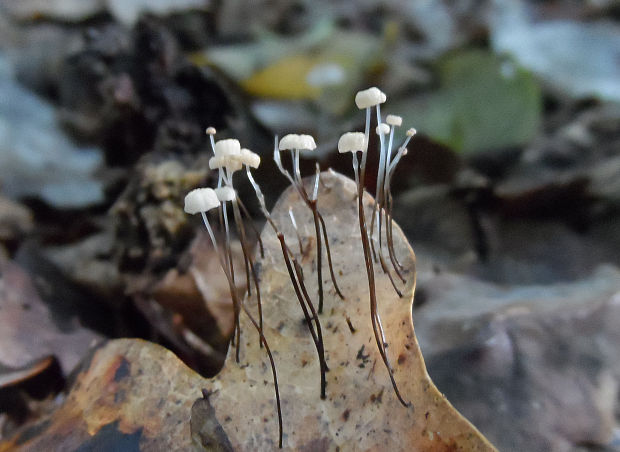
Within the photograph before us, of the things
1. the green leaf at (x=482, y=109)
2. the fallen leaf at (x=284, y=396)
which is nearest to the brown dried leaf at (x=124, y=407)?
the fallen leaf at (x=284, y=396)

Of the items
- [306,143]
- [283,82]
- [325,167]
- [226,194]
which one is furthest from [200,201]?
[283,82]

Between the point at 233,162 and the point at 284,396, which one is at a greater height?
the point at 233,162

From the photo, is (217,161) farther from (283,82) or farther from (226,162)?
(283,82)

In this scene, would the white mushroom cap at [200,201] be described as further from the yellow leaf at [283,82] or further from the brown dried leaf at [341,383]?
the yellow leaf at [283,82]

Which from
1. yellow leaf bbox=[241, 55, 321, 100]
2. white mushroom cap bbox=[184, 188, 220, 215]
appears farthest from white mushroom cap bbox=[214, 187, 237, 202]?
yellow leaf bbox=[241, 55, 321, 100]

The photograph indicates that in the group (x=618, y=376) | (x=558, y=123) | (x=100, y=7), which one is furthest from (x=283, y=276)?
(x=100, y=7)

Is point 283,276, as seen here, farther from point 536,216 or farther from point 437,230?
point 536,216
